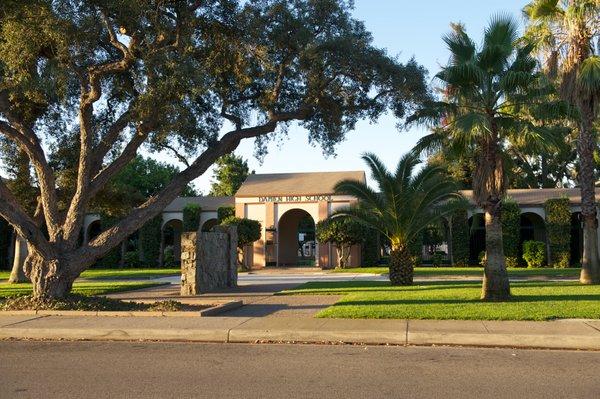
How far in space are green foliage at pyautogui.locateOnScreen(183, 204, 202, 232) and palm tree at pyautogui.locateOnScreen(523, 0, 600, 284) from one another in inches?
919

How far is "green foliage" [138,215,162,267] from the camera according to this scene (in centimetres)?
3881

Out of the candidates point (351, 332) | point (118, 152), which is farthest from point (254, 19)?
point (351, 332)

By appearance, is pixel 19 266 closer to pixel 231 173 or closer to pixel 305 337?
pixel 305 337

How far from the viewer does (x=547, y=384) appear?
279 inches

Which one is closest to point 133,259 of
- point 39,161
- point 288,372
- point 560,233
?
point 39,161

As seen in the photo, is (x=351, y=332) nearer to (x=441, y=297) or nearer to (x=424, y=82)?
(x=441, y=297)

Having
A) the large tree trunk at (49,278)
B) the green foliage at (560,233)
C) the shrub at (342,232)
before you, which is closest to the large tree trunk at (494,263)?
the large tree trunk at (49,278)

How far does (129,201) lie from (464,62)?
19.0m

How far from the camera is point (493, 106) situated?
48.0 ft

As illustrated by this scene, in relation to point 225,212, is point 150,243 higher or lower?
lower

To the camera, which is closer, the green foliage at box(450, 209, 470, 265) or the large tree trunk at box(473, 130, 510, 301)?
the large tree trunk at box(473, 130, 510, 301)

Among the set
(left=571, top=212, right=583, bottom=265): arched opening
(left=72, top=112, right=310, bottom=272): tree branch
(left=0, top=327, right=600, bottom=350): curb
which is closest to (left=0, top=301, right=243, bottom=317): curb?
(left=72, top=112, right=310, bottom=272): tree branch

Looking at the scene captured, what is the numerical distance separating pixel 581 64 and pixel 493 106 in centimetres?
741

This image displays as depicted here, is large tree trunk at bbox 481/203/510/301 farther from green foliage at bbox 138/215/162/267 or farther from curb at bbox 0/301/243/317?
green foliage at bbox 138/215/162/267
